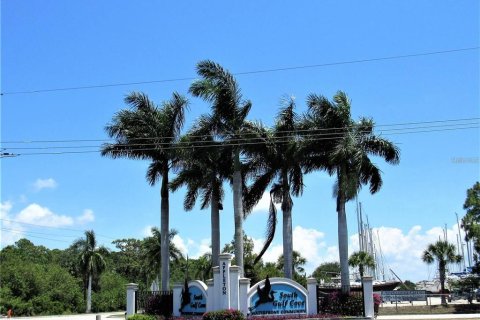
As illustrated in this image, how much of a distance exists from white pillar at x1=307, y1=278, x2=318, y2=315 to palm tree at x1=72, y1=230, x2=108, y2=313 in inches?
1821

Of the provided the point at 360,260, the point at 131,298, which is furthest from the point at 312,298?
the point at 360,260

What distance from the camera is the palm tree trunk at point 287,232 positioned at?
110ft

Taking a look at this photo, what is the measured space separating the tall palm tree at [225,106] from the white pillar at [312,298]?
602cm

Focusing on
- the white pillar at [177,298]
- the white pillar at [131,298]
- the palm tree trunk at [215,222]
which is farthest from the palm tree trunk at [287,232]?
the white pillar at [131,298]

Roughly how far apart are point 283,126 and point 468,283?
21.5 m

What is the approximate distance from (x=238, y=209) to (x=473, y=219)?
22313 millimetres

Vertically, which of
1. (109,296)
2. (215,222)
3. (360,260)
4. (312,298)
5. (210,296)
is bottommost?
(109,296)

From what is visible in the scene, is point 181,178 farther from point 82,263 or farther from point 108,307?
point 108,307

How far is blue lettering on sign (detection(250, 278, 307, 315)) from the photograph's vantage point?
28.8 meters

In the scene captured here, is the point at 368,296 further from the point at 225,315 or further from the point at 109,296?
the point at 109,296

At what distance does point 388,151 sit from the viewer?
3341 cm

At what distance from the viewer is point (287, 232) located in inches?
1339

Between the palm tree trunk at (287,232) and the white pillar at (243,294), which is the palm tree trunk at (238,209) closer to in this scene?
the palm tree trunk at (287,232)

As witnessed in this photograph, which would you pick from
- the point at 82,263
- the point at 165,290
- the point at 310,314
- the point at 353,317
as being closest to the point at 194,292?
the point at 165,290
